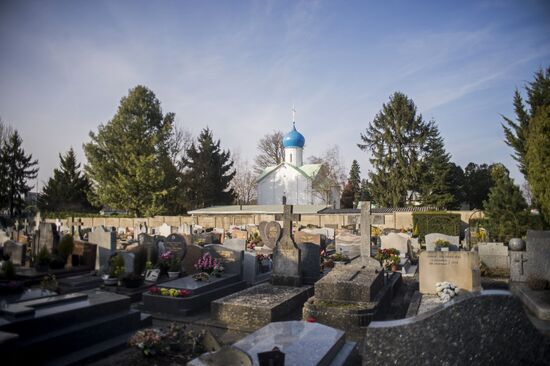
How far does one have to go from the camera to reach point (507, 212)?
1712cm

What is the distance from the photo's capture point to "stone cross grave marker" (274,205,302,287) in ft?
31.6

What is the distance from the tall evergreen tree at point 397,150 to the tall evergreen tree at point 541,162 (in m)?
22.8

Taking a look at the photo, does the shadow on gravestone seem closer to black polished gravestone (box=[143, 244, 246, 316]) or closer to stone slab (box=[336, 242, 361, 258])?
black polished gravestone (box=[143, 244, 246, 316])

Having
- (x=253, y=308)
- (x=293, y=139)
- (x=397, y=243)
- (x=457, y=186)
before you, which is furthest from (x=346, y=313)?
(x=293, y=139)

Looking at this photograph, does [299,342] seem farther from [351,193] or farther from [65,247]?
[351,193]

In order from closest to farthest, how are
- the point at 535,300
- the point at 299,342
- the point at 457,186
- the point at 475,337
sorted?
the point at 475,337 < the point at 299,342 < the point at 535,300 < the point at 457,186

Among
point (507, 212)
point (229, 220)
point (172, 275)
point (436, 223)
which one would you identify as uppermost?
point (507, 212)

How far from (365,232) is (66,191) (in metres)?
44.5

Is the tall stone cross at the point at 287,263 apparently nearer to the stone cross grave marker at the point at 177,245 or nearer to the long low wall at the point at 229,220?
the stone cross grave marker at the point at 177,245

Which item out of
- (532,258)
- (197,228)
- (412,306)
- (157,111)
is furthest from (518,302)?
(157,111)

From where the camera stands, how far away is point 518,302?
3244 millimetres

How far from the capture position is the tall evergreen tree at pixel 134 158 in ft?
123

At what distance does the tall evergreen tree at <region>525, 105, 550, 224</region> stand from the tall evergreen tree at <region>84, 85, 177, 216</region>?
30828 mm

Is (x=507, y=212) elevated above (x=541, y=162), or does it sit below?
below
